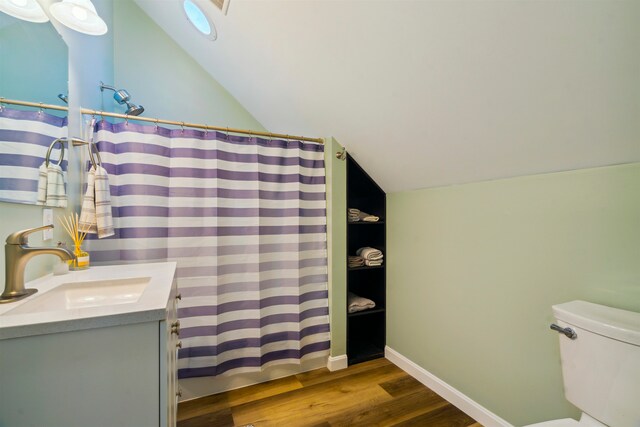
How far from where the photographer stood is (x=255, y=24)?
5.13 feet

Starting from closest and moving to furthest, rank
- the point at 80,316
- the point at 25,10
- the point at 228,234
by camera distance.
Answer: the point at 80,316 < the point at 25,10 < the point at 228,234

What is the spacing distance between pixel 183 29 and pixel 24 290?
229 centimetres

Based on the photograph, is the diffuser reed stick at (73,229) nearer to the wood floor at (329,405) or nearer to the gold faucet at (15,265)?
the gold faucet at (15,265)

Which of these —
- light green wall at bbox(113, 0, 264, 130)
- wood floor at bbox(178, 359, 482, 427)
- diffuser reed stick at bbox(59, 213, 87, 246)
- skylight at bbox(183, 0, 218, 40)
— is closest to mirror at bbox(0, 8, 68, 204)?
diffuser reed stick at bbox(59, 213, 87, 246)

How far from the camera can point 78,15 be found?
123cm

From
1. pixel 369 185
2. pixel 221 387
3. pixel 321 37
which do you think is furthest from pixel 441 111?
pixel 221 387

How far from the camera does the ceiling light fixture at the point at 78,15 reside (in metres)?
1.16

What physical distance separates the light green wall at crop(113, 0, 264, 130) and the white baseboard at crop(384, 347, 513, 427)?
270 centimetres

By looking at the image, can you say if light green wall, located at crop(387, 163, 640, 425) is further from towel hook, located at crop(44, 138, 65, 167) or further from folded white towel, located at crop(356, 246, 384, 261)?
towel hook, located at crop(44, 138, 65, 167)

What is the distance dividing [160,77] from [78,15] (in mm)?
1276

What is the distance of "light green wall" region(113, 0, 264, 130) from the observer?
7.51 feet

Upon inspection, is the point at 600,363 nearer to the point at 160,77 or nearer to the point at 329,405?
the point at 329,405

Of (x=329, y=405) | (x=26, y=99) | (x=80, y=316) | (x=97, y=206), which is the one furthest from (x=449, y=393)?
(x=26, y=99)

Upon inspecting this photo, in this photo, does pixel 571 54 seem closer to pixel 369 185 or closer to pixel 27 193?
pixel 369 185
